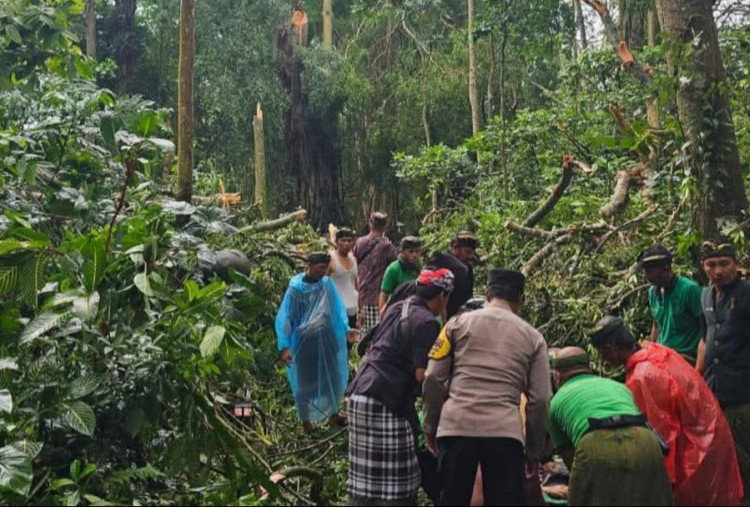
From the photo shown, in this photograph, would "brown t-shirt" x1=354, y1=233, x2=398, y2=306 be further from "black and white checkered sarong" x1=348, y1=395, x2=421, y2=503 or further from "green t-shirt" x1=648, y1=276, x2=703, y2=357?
"black and white checkered sarong" x1=348, y1=395, x2=421, y2=503

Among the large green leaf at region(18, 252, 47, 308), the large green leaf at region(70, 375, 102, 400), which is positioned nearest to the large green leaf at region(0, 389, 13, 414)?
the large green leaf at region(70, 375, 102, 400)

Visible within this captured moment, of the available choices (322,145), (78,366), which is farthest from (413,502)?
(322,145)

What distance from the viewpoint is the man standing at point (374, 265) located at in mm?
8836

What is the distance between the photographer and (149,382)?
16.7ft

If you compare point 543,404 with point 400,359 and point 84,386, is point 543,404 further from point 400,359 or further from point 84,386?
point 84,386

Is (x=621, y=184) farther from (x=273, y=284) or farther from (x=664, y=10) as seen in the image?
(x=273, y=284)

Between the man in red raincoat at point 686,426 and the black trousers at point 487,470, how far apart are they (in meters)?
0.82

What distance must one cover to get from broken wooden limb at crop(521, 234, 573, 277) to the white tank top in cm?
177

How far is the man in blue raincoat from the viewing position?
7.72m

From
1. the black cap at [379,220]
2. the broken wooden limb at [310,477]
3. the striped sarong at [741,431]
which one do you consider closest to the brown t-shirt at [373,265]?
the black cap at [379,220]

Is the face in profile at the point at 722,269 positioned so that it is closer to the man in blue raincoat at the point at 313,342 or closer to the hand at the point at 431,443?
the hand at the point at 431,443

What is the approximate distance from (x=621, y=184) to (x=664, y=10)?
324cm

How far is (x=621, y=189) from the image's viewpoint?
10203mm

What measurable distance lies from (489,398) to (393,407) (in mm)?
739
